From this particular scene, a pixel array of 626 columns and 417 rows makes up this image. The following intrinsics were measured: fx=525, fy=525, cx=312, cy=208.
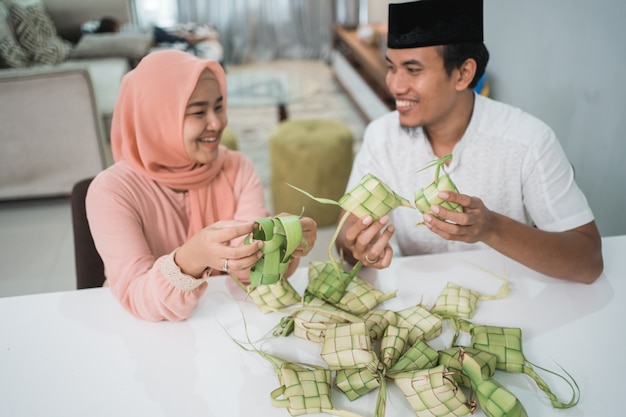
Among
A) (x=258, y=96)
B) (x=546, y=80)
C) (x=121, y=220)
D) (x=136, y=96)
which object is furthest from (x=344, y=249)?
(x=258, y=96)

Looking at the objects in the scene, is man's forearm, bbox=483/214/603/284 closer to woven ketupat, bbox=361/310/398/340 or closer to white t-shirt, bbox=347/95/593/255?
white t-shirt, bbox=347/95/593/255

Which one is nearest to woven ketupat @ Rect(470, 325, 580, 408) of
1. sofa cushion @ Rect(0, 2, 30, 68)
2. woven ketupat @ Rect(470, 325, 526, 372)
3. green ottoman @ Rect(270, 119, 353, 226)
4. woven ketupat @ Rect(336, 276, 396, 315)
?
woven ketupat @ Rect(470, 325, 526, 372)

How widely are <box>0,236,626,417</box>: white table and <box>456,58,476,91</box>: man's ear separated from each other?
0.55 meters

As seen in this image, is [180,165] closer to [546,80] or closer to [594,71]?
[594,71]

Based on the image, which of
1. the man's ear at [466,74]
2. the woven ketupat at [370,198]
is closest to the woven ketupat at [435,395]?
the woven ketupat at [370,198]

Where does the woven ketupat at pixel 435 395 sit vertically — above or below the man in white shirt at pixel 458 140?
below

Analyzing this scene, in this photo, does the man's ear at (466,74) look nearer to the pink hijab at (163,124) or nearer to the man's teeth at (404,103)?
the man's teeth at (404,103)

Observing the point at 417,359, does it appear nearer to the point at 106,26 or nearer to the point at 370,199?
the point at 370,199

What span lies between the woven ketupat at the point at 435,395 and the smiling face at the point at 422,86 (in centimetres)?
88

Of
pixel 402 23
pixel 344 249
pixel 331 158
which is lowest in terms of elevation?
pixel 331 158

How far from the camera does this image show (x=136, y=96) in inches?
56.7

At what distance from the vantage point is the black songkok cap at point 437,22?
150cm

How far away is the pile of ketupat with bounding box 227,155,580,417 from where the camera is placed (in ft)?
3.03

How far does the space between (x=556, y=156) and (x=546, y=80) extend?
3.70 ft
